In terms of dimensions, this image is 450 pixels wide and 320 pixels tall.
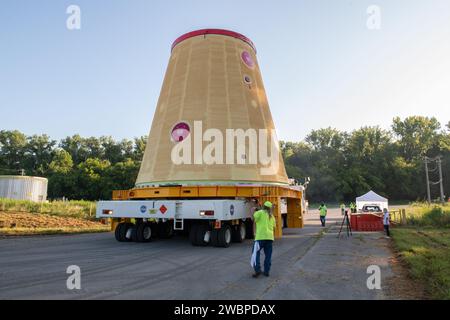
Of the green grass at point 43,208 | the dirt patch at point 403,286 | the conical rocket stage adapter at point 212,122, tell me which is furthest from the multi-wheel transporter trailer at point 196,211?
the green grass at point 43,208

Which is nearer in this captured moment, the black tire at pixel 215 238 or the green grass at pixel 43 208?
the black tire at pixel 215 238

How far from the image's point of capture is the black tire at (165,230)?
1426 cm

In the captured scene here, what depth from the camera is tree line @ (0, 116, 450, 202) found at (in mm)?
67625

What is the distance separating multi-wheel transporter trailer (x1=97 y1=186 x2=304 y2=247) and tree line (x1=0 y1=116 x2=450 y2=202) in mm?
55240

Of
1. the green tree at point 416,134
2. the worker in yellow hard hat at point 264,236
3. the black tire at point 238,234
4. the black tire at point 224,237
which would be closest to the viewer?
the worker in yellow hard hat at point 264,236

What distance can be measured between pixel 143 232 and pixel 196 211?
10.3ft

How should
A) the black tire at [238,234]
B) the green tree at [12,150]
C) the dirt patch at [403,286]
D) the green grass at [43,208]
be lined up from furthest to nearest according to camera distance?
the green tree at [12,150] → the green grass at [43,208] → the black tire at [238,234] → the dirt patch at [403,286]

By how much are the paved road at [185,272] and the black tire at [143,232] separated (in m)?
1.17

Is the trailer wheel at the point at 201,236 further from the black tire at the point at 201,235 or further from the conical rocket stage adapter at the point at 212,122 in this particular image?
the conical rocket stage adapter at the point at 212,122

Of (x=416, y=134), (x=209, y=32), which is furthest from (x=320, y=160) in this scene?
(x=209, y=32)

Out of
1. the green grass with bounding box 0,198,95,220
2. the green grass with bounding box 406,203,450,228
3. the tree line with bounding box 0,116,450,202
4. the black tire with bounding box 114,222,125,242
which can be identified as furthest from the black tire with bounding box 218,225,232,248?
the tree line with bounding box 0,116,450,202

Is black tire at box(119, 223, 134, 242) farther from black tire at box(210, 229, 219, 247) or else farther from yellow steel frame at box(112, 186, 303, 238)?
black tire at box(210, 229, 219, 247)
